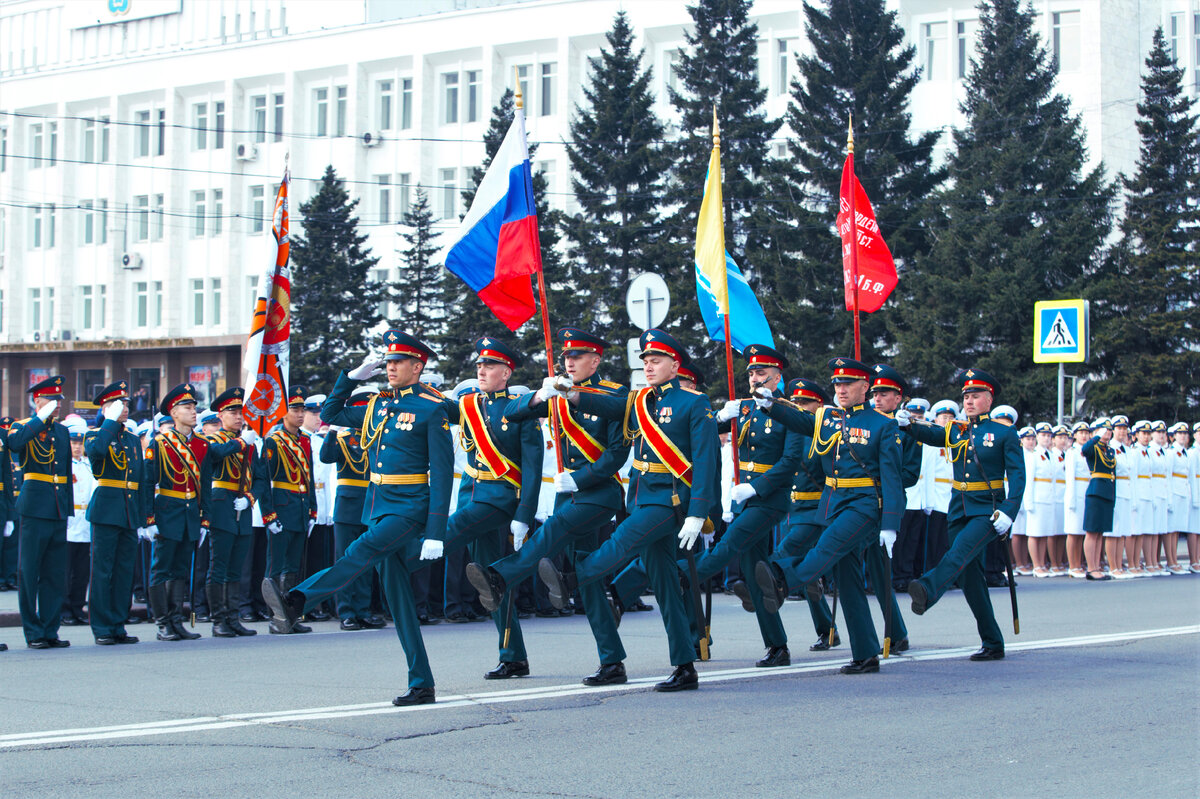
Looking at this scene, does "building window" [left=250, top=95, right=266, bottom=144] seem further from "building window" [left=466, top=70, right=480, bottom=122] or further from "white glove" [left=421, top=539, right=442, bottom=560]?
"white glove" [left=421, top=539, right=442, bottom=560]

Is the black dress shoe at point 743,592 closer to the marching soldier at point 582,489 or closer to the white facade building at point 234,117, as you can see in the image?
the marching soldier at point 582,489

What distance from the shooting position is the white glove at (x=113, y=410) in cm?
1123

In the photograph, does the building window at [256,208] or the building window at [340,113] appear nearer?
the building window at [340,113]

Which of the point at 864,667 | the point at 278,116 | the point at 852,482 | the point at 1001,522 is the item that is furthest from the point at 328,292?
the point at 864,667

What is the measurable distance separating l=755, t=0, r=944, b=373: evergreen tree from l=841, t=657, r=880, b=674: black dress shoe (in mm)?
25088

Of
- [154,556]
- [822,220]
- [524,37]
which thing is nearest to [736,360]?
[822,220]

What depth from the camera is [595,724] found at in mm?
7262

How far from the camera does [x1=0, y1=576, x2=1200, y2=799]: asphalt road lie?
19.5ft

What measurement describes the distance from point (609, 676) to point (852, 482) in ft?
6.97

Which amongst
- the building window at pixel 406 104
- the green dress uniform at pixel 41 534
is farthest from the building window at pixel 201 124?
the green dress uniform at pixel 41 534

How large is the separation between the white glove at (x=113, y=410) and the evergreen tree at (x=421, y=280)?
2771 cm

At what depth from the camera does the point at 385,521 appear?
7840mm

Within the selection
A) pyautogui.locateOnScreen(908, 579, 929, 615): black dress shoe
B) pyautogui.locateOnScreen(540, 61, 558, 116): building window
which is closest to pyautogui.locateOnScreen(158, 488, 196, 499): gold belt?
pyautogui.locateOnScreen(908, 579, 929, 615): black dress shoe

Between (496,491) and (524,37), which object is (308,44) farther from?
(496,491)
